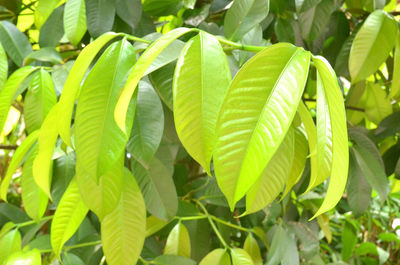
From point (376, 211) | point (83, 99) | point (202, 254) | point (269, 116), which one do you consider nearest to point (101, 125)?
point (83, 99)

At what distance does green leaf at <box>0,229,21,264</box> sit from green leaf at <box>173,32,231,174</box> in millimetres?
409

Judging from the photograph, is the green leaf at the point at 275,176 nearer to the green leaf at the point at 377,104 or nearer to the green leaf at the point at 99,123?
the green leaf at the point at 99,123

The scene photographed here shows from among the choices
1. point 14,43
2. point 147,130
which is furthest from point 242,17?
point 14,43

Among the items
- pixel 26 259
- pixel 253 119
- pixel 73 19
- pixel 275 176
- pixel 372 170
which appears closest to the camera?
pixel 253 119

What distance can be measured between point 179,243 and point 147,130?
22 centimetres

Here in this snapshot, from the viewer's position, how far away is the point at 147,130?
473 millimetres

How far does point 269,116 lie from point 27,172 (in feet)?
1.25

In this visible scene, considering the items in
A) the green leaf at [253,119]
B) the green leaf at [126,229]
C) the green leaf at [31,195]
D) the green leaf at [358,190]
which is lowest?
the green leaf at [358,190]

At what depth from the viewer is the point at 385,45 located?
61cm

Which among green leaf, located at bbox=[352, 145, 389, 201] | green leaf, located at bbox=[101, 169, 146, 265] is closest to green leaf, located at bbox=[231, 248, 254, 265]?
green leaf, located at bbox=[101, 169, 146, 265]

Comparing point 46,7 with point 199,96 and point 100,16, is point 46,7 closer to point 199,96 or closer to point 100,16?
point 100,16

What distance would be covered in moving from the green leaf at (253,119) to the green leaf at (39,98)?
1.10 feet

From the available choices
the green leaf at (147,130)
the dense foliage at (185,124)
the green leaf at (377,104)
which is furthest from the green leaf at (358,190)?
the green leaf at (147,130)

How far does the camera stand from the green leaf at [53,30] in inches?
27.2
